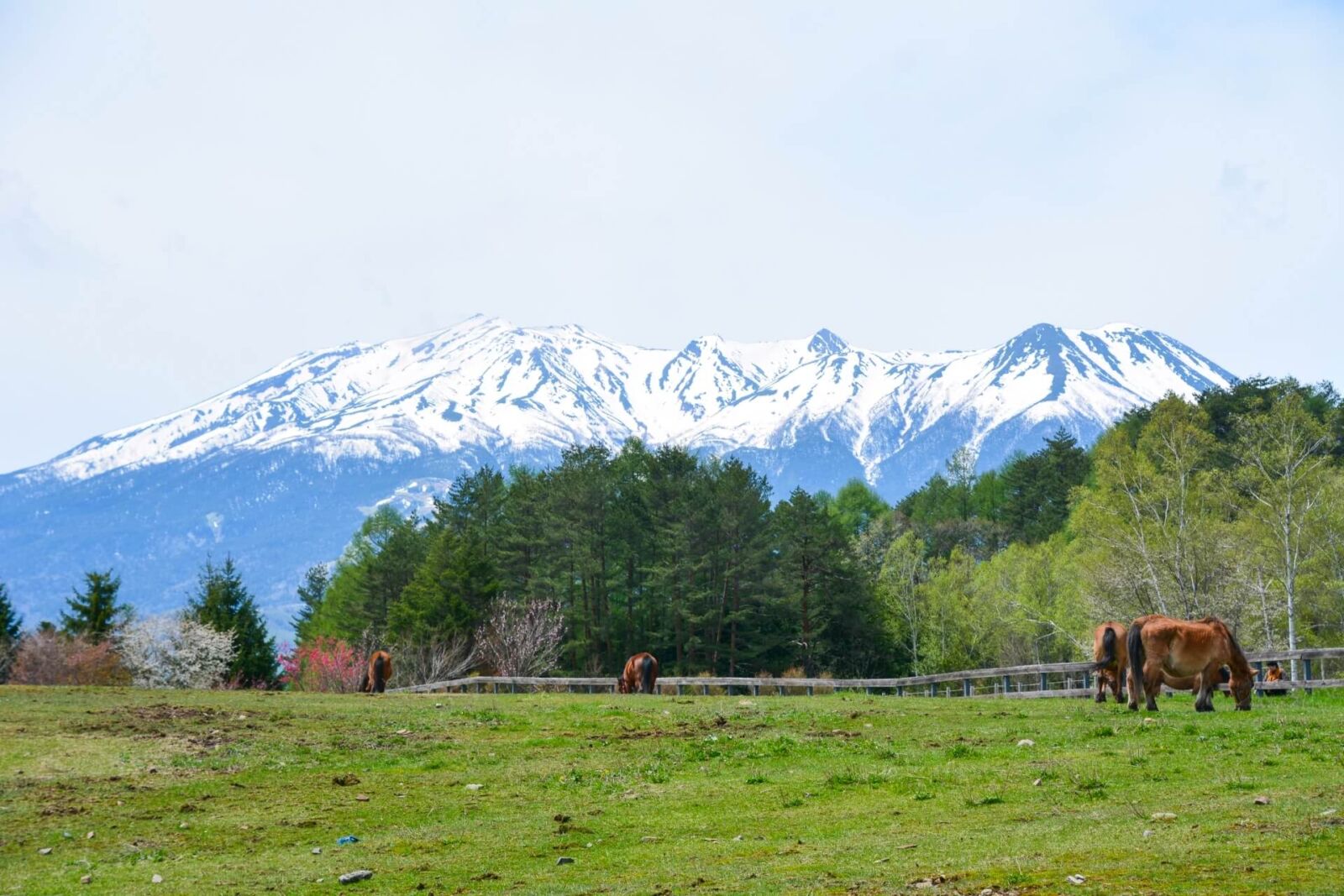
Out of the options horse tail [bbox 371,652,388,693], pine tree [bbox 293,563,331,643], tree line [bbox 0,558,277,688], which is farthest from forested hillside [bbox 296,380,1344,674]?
horse tail [bbox 371,652,388,693]

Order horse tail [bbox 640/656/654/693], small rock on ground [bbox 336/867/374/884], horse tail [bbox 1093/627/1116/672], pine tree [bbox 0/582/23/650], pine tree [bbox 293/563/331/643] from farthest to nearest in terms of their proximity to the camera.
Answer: pine tree [bbox 293/563/331/643]
pine tree [bbox 0/582/23/650]
horse tail [bbox 640/656/654/693]
horse tail [bbox 1093/627/1116/672]
small rock on ground [bbox 336/867/374/884]

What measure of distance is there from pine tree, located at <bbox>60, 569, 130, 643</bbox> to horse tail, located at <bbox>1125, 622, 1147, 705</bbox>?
69352mm

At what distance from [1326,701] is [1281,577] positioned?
103 feet

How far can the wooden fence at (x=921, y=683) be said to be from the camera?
92.6ft

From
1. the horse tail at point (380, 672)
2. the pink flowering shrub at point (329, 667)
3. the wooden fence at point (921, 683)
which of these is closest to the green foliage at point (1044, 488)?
the wooden fence at point (921, 683)

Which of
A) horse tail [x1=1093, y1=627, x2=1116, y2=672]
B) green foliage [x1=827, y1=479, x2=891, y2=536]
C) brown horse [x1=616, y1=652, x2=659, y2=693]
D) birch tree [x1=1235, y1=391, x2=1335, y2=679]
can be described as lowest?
brown horse [x1=616, y1=652, x2=659, y2=693]

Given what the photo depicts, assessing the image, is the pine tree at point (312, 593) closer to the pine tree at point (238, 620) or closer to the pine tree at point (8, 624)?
the pine tree at point (238, 620)

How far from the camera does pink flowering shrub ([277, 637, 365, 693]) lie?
68.1 meters

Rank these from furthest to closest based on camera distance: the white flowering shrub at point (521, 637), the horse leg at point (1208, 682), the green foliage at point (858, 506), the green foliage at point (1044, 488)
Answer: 1. the green foliage at point (858, 506)
2. the green foliage at point (1044, 488)
3. the white flowering shrub at point (521, 637)
4. the horse leg at point (1208, 682)

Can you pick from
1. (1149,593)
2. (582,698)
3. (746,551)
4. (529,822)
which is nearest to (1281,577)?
(1149,593)

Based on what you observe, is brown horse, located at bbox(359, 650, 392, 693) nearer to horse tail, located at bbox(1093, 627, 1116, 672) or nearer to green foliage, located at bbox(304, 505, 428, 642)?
horse tail, located at bbox(1093, 627, 1116, 672)

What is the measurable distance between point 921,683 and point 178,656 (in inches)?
2047

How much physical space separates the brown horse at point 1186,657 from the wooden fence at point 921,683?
337 centimetres

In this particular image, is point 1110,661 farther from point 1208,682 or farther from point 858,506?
point 858,506
